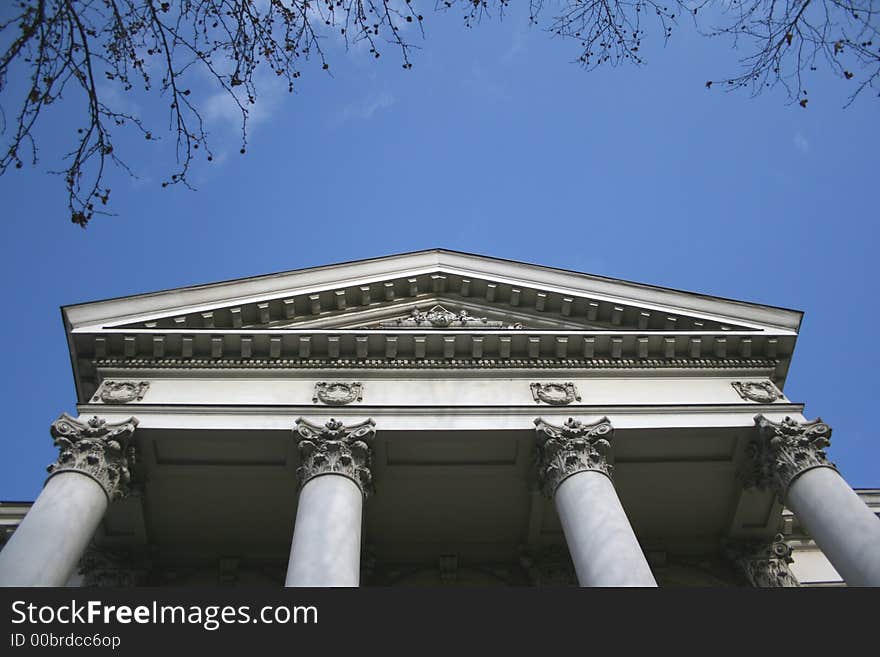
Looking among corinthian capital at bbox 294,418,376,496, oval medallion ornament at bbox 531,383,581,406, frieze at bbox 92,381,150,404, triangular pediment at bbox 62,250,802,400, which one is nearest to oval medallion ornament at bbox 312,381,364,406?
triangular pediment at bbox 62,250,802,400

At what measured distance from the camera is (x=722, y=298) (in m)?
18.0

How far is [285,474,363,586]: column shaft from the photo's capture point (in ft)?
38.5

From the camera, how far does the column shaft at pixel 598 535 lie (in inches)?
472

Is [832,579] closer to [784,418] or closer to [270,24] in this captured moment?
[784,418]

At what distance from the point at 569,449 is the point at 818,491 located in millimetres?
4445

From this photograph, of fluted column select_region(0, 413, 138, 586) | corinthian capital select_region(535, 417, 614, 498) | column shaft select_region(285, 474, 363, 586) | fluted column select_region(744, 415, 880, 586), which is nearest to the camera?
fluted column select_region(0, 413, 138, 586)

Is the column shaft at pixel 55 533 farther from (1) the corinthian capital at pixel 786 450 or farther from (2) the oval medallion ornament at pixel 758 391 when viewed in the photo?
(2) the oval medallion ornament at pixel 758 391

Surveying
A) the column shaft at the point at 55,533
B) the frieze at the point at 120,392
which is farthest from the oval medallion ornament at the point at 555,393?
the column shaft at the point at 55,533

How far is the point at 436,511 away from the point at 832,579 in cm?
949

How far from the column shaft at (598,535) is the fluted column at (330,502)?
365 centimetres

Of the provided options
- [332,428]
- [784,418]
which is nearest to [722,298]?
[784,418]

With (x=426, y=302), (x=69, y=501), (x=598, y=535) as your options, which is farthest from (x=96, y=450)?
(x=598, y=535)

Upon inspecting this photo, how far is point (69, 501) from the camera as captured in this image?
42.0 feet

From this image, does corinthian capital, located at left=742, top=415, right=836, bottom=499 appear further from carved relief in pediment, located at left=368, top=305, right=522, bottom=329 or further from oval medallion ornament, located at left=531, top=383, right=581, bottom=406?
carved relief in pediment, located at left=368, top=305, right=522, bottom=329
